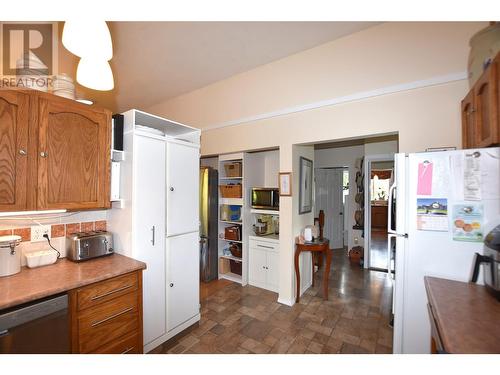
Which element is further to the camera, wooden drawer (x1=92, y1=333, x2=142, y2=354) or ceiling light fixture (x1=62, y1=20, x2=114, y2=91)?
wooden drawer (x1=92, y1=333, x2=142, y2=354)

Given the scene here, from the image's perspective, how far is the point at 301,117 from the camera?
8.77 feet

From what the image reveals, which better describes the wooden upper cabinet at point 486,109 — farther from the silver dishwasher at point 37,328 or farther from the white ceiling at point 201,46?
the silver dishwasher at point 37,328

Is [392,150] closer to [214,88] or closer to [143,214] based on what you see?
[214,88]

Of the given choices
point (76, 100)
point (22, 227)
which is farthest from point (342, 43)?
point (22, 227)

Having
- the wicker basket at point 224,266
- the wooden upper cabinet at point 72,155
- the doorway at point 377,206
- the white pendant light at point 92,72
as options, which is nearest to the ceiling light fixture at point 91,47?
the white pendant light at point 92,72

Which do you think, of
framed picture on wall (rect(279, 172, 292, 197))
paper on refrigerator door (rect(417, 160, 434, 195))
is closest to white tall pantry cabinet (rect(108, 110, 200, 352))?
framed picture on wall (rect(279, 172, 292, 197))

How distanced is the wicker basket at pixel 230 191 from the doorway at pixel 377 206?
227 cm

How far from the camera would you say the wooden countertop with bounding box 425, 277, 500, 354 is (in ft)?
2.77

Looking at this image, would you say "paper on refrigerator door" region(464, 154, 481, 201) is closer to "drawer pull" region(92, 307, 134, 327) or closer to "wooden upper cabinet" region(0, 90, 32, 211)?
"drawer pull" region(92, 307, 134, 327)

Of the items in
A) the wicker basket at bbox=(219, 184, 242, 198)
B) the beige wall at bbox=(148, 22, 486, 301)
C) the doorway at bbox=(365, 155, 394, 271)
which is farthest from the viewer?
the doorway at bbox=(365, 155, 394, 271)

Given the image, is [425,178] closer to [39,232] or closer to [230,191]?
[230,191]

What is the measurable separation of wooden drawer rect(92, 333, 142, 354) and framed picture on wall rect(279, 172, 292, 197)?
2062 mm

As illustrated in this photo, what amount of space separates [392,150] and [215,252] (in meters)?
3.63

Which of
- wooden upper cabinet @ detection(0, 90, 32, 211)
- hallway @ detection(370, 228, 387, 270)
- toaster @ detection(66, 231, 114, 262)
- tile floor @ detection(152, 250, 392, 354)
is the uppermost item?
wooden upper cabinet @ detection(0, 90, 32, 211)
